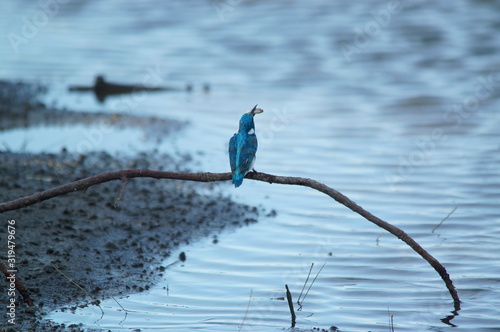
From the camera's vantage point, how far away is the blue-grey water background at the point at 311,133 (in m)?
5.63

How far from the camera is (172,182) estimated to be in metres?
8.24

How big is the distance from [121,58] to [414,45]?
20.3ft

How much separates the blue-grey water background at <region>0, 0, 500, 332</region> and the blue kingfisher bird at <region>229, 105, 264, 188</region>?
104 centimetres

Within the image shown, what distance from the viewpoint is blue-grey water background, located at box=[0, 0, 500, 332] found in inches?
222

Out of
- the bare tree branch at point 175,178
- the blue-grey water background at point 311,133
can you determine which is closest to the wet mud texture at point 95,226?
the blue-grey water background at point 311,133

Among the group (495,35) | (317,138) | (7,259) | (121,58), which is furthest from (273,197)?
(495,35)

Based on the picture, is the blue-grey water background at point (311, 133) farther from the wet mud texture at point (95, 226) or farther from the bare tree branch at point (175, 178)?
the bare tree branch at point (175, 178)

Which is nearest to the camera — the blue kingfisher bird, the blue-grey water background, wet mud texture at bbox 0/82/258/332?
the blue kingfisher bird

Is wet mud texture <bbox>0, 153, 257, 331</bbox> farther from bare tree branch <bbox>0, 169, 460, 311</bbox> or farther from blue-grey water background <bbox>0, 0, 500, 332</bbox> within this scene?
bare tree branch <bbox>0, 169, 460, 311</bbox>

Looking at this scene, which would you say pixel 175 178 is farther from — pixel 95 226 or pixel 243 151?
pixel 95 226

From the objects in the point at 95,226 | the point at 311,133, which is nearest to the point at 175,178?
the point at 95,226

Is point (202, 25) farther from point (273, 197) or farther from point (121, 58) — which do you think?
point (273, 197)

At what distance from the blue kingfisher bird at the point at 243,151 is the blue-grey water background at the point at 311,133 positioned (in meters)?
1.04

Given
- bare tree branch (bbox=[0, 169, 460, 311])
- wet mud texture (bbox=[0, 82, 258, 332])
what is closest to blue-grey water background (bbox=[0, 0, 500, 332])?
wet mud texture (bbox=[0, 82, 258, 332])
